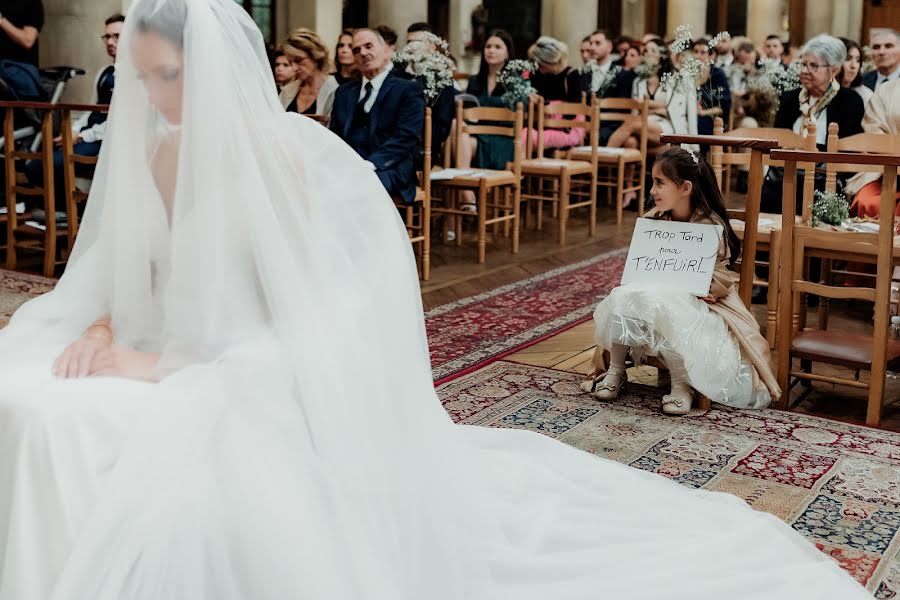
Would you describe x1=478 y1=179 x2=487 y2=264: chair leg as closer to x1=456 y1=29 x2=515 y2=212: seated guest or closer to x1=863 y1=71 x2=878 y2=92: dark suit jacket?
x1=456 y1=29 x2=515 y2=212: seated guest

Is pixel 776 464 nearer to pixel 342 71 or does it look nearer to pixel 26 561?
pixel 26 561

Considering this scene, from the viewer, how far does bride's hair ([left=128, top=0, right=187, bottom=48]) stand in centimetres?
201

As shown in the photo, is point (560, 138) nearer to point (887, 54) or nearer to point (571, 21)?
point (887, 54)

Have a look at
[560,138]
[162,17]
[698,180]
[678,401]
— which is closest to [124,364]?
[162,17]

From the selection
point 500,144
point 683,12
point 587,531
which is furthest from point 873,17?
point 587,531

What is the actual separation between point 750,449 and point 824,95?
288cm

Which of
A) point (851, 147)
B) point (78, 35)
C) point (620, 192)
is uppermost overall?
point (78, 35)

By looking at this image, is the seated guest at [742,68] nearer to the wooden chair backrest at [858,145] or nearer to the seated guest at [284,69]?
the seated guest at [284,69]

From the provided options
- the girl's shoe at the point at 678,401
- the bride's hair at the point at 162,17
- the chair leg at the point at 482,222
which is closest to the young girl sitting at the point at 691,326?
the girl's shoe at the point at 678,401

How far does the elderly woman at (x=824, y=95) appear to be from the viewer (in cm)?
569

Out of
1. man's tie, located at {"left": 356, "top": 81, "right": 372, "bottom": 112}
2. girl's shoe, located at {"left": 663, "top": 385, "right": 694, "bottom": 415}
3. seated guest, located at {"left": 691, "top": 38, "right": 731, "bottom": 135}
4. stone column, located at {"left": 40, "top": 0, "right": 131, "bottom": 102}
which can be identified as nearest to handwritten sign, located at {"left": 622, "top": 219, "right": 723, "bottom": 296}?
girl's shoe, located at {"left": 663, "top": 385, "right": 694, "bottom": 415}

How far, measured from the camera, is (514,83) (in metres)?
8.40

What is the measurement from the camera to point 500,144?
838 cm

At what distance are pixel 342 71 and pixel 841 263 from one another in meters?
3.97
